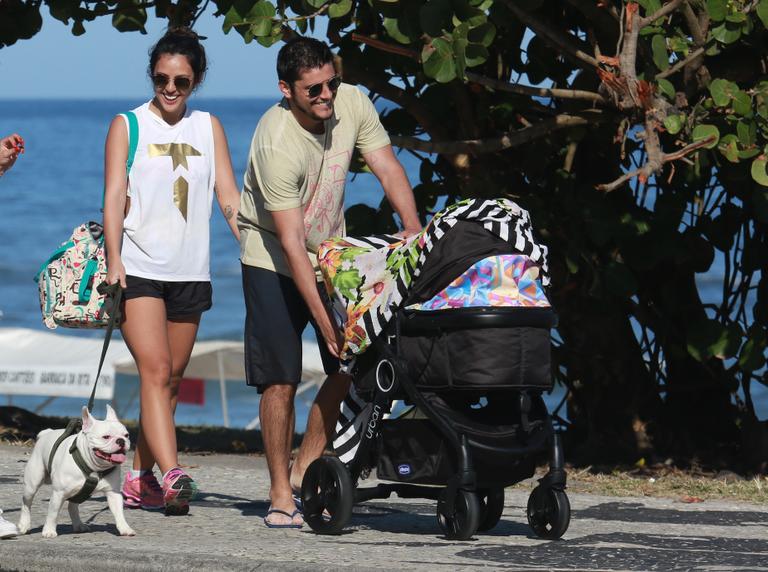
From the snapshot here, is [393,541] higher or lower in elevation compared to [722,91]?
lower

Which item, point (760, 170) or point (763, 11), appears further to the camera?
point (760, 170)

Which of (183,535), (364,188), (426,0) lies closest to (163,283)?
(183,535)

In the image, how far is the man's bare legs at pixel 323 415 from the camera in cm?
609

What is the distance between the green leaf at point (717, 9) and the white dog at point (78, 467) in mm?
3038

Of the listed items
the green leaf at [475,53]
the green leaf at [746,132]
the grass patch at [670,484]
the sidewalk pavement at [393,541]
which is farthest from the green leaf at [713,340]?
the green leaf at [475,53]

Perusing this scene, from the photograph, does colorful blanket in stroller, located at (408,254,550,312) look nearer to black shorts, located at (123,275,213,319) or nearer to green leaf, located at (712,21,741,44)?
black shorts, located at (123,275,213,319)

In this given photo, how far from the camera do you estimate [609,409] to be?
28.3 feet

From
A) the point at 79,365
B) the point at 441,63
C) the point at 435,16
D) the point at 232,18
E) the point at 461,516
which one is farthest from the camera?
the point at 79,365

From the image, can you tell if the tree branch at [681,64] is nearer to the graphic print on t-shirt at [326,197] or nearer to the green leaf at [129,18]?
the graphic print on t-shirt at [326,197]

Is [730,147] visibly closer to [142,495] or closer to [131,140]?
[131,140]

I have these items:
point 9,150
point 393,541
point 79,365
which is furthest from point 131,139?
point 79,365

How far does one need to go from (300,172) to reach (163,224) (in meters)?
Result: 0.66

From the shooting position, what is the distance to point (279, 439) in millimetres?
5836

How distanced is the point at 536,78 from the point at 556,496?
3326 mm
